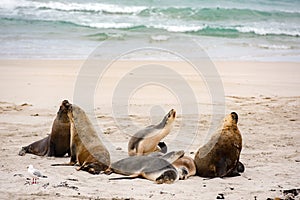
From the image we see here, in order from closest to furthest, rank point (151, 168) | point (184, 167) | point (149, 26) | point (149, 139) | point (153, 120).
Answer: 1. point (151, 168)
2. point (184, 167)
3. point (149, 139)
4. point (153, 120)
5. point (149, 26)

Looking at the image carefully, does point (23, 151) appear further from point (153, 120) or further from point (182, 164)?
point (153, 120)

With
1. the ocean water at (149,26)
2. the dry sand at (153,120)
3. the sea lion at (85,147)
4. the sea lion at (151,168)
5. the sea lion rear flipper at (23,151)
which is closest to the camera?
the dry sand at (153,120)

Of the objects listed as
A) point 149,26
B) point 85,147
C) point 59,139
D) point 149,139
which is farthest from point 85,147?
point 149,26

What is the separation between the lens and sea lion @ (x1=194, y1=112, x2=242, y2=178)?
18.0ft

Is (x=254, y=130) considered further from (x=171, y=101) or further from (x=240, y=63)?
(x=240, y=63)

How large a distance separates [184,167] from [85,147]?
1183mm

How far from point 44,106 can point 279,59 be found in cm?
979

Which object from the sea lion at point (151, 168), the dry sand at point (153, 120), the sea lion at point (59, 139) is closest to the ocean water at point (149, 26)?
the dry sand at point (153, 120)

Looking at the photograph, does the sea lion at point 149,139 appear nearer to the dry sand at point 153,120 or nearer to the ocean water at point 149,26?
the dry sand at point 153,120

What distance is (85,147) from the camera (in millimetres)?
5844

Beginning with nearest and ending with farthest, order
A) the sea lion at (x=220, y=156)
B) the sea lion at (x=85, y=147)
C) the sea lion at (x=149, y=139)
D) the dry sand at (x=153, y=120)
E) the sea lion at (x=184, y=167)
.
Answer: the dry sand at (x=153, y=120)
the sea lion at (x=184, y=167)
the sea lion at (x=220, y=156)
the sea lion at (x=85, y=147)
the sea lion at (x=149, y=139)

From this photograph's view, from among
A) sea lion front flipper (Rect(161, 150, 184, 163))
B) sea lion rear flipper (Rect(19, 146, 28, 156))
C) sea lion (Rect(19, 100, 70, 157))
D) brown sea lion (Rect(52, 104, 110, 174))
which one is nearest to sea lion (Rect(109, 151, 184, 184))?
sea lion front flipper (Rect(161, 150, 184, 163))

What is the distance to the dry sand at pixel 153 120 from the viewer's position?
16.0 feet

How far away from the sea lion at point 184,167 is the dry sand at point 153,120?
0.34 ft
